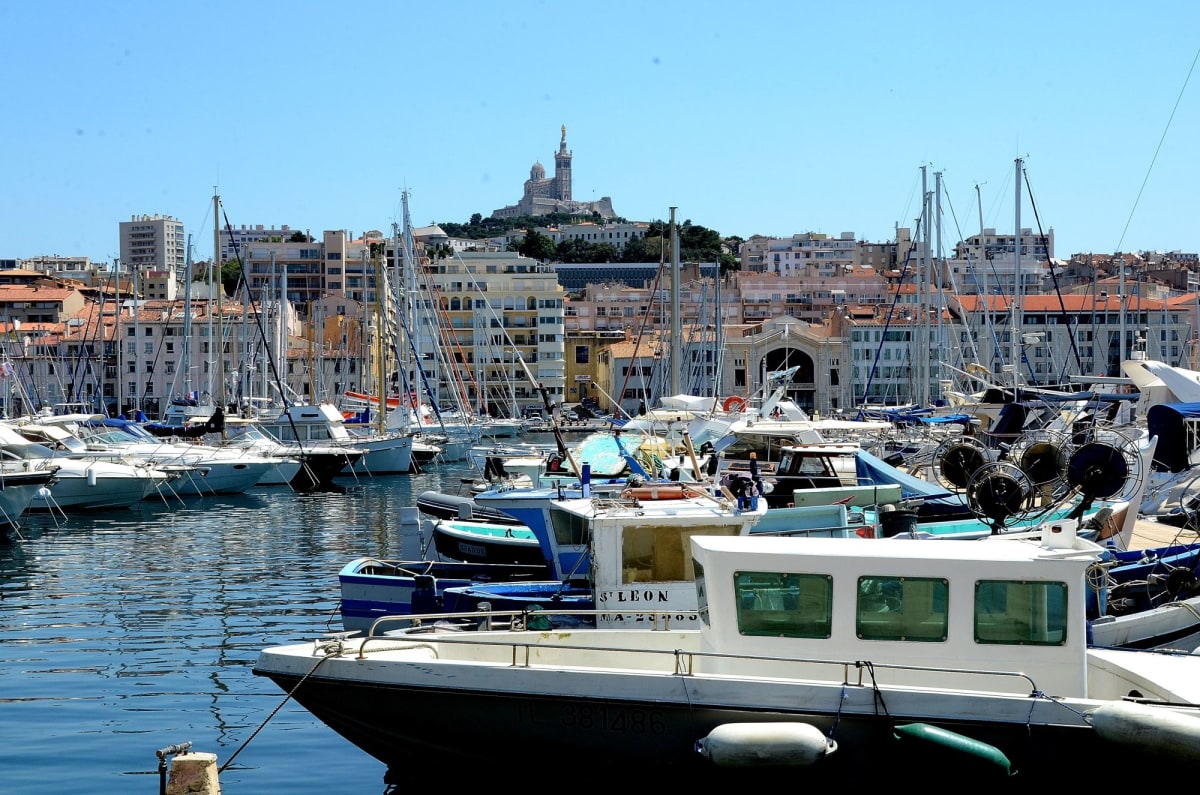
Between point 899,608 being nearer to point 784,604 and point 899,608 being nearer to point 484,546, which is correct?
point 784,604

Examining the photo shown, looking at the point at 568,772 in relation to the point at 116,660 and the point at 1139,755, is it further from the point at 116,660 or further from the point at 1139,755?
the point at 116,660

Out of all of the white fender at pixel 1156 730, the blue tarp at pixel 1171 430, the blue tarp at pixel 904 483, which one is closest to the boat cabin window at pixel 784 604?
the white fender at pixel 1156 730

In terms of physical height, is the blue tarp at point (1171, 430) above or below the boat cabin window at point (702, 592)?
above

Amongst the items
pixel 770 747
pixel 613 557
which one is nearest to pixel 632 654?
pixel 613 557

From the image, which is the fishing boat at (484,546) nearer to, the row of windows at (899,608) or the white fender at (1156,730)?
the row of windows at (899,608)

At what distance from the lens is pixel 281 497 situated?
4572 centimetres

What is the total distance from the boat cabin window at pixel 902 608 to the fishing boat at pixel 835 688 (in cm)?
1

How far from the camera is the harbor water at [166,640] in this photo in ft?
46.2

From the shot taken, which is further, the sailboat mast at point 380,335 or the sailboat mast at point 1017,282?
the sailboat mast at point 380,335

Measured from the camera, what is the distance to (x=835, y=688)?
11.1m

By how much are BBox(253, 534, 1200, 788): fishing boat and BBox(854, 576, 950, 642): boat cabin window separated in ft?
0.04

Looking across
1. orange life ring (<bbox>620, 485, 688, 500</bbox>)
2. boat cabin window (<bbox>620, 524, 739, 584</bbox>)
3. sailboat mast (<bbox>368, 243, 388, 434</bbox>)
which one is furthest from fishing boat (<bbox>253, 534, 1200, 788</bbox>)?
sailboat mast (<bbox>368, 243, 388, 434</bbox>)

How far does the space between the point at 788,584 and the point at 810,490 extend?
1302cm

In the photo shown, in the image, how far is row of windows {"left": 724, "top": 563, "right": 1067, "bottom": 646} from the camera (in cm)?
1136
